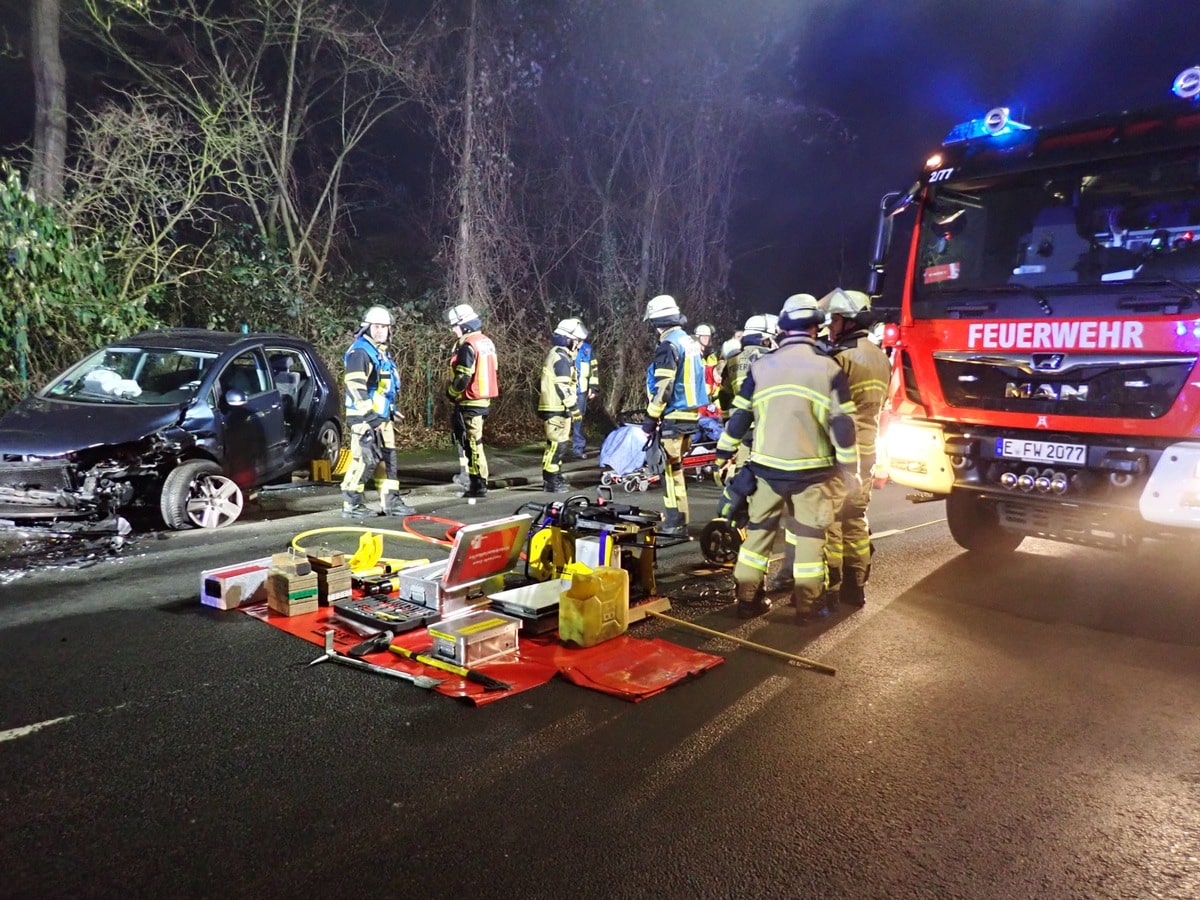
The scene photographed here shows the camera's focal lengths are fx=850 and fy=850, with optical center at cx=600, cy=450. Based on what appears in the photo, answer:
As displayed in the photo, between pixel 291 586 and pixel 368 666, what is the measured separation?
997mm

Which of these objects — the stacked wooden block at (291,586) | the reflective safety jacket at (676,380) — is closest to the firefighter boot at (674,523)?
the reflective safety jacket at (676,380)

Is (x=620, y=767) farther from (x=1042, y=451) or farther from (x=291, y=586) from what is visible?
(x=1042, y=451)

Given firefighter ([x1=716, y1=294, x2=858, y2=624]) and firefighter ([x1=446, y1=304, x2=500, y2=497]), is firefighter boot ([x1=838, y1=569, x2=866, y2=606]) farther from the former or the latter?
firefighter ([x1=446, y1=304, x2=500, y2=497])

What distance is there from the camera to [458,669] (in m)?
4.30

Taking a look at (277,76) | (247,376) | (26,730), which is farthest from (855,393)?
(277,76)

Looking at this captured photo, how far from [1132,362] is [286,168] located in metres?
13.9

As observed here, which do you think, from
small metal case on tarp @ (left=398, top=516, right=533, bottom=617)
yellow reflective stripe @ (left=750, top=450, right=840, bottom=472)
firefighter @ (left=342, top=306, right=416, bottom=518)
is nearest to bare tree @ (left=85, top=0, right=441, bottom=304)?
firefighter @ (left=342, top=306, right=416, bottom=518)

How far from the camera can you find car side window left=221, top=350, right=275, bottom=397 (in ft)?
26.8

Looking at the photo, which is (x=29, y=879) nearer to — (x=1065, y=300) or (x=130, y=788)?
(x=130, y=788)

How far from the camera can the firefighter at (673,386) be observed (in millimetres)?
7094

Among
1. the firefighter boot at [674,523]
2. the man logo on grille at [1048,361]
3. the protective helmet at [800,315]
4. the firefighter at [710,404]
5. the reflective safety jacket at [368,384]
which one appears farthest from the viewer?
the firefighter at [710,404]

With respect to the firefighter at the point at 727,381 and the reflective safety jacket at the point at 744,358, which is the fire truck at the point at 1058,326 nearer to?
the reflective safety jacket at the point at 744,358

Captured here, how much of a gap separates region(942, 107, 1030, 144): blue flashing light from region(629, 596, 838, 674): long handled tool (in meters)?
4.16

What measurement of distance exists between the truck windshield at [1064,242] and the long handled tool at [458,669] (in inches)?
170
